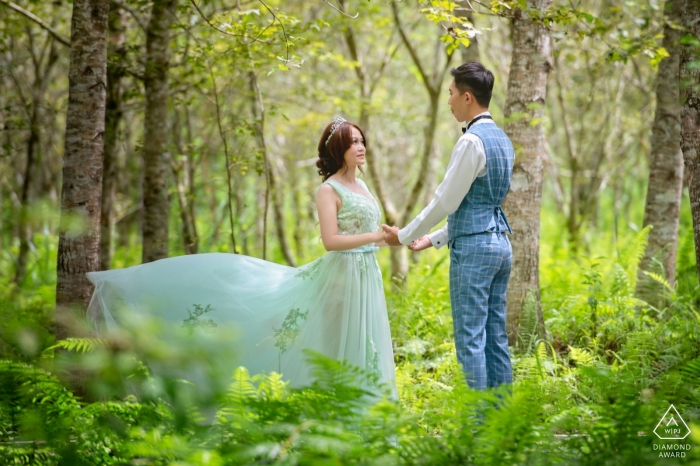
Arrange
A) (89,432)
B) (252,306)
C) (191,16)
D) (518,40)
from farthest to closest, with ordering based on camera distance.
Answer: (191,16) < (518,40) < (252,306) < (89,432)

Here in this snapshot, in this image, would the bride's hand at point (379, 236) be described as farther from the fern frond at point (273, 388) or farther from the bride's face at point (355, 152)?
the fern frond at point (273, 388)

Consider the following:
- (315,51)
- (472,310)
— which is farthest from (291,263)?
(472,310)

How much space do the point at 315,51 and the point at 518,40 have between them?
93.9 inches

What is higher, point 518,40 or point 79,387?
point 518,40

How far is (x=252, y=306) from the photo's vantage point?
4.41 metres

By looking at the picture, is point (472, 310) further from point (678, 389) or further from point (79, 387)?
point (79, 387)

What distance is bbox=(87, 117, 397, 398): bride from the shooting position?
13.9ft

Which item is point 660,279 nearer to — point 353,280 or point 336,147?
point 353,280

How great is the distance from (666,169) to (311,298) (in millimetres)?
4083

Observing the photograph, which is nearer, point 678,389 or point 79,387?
point 678,389

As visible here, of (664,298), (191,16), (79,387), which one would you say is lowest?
(79,387)

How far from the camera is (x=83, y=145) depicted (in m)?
4.32

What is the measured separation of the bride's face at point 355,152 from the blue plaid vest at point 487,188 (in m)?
0.83

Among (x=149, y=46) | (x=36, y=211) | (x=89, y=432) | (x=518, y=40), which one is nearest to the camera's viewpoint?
(x=36, y=211)
